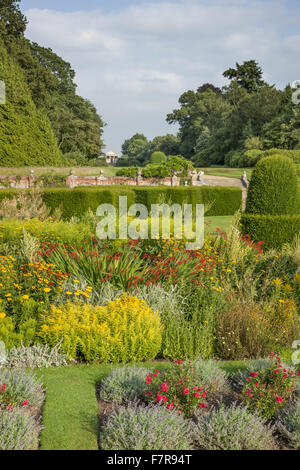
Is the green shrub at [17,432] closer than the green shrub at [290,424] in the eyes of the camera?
Yes

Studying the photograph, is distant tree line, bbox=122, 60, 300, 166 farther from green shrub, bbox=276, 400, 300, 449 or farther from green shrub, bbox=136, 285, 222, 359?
green shrub, bbox=276, 400, 300, 449

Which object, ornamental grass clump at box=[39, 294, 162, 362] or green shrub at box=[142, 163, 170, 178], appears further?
green shrub at box=[142, 163, 170, 178]

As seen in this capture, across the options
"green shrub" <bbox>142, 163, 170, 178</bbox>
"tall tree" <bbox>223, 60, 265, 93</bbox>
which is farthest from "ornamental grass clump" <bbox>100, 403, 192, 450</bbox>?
"tall tree" <bbox>223, 60, 265, 93</bbox>

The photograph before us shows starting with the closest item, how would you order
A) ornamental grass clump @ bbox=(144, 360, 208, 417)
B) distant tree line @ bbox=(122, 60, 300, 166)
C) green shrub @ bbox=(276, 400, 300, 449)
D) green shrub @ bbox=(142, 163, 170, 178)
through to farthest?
1. green shrub @ bbox=(276, 400, 300, 449)
2. ornamental grass clump @ bbox=(144, 360, 208, 417)
3. green shrub @ bbox=(142, 163, 170, 178)
4. distant tree line @ bbox=(122, 60, 300, 166)

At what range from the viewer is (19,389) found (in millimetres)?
3191

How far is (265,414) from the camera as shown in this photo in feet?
10.1

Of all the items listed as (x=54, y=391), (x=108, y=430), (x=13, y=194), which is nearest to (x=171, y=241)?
(x=54, y=391)

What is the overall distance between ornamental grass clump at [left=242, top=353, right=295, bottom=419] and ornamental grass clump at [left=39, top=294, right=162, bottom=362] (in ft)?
4.07

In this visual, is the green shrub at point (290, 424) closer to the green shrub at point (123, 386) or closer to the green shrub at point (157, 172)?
the green shrub at point (123, 386)

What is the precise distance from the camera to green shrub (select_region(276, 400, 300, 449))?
2807 mm

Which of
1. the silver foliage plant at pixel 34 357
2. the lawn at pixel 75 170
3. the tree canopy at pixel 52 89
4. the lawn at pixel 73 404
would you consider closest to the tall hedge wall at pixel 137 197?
the lawn at pixel 75 170

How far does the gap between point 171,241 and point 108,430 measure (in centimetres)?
403

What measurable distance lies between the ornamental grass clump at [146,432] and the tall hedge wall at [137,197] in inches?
380

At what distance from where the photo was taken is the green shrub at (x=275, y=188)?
30.5 feet
